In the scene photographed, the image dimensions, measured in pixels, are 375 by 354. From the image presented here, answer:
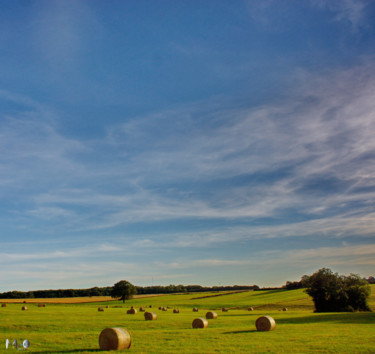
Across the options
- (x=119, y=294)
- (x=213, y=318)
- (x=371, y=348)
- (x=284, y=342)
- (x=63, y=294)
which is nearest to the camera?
(x=371, y=348)

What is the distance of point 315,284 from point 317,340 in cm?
5710

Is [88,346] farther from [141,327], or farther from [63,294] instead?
[63,294]

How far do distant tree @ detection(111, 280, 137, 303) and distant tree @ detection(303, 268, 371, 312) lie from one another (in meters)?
71.8

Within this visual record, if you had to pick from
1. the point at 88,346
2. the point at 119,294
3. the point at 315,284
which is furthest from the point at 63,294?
the point at 88,346

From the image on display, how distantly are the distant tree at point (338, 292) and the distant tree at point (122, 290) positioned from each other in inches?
2827

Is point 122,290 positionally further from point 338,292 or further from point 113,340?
point 113,340

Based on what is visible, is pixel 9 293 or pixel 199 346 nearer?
pixel 199 346

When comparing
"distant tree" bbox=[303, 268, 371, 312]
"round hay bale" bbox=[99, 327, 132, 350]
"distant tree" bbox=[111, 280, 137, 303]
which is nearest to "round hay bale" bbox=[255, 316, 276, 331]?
"round hay bale" bbox=[99, 327, 132, 350]

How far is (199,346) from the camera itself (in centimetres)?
2297

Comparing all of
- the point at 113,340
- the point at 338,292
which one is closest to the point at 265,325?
the point at 113,340

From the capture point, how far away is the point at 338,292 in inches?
2995

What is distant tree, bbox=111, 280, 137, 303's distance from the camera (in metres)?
131

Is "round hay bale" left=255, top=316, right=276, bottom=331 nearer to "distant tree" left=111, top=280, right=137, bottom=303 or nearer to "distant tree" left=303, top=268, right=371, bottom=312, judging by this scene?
"distant tree" left=303, top=268, right=371, bottom=312

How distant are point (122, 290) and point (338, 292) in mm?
78707
